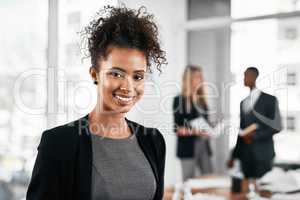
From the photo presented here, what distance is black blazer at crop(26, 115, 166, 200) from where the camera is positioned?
0.92 metres

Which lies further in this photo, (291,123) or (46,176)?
(291,123)

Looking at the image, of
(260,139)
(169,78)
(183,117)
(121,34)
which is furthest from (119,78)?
(260,139)

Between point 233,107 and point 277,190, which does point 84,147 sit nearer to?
point 233,107

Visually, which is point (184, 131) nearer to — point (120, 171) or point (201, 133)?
point (201, 133)

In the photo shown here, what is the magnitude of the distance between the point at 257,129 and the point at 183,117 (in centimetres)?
36

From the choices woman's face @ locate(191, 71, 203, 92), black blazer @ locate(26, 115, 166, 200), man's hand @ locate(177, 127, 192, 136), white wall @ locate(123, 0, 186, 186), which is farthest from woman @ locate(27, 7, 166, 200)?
woman's face @ locate(191, 71, 203, 92)

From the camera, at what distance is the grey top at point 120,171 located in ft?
3.21

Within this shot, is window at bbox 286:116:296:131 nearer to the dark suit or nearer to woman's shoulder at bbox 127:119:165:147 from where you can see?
the dark suit

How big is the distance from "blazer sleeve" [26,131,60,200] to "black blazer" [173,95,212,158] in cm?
90

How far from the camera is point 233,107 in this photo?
5.63 feet

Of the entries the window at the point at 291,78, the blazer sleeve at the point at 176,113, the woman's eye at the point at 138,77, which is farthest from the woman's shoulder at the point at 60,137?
the window at the point at 291,78

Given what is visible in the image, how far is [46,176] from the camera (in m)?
0.91

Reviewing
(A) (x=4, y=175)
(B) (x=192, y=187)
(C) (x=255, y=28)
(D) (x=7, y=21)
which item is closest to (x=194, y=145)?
(B) (x=192, y=187)

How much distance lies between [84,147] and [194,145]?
984 millimetres
